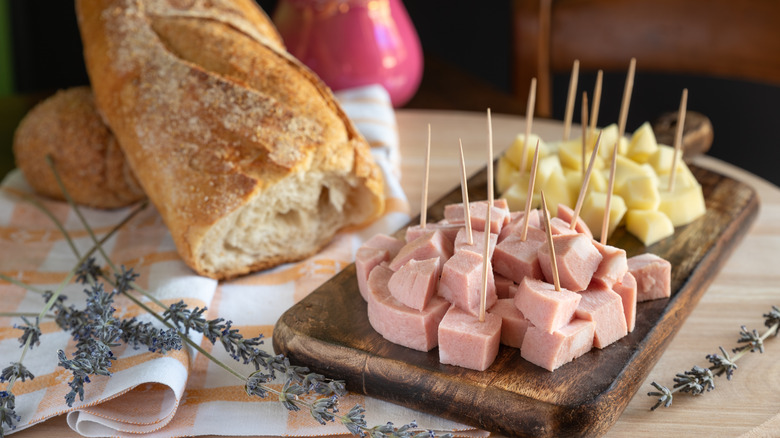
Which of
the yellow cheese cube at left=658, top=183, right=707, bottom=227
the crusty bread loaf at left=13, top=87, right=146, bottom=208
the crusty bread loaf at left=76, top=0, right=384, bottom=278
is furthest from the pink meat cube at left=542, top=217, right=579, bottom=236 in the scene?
the crusty bread loaf at left=13, top=87, right=146, bottom=208

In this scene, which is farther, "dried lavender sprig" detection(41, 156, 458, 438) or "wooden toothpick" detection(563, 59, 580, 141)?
"wooden toothpick" detection(563, 59, 580, 141)

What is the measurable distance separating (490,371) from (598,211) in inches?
27.6

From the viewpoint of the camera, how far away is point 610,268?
1.64 metres

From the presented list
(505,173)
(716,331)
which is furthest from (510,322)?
(505,173)

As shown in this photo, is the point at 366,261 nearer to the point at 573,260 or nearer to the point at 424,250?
the point at 424,250

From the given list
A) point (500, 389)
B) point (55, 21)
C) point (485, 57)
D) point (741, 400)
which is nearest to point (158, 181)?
point (500, 389)

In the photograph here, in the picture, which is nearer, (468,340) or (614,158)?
(468,340)

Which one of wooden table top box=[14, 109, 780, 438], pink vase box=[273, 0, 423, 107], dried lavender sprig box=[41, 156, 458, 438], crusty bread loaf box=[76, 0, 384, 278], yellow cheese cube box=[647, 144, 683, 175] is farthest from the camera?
pink vase box=[273, 0, 423, 107]

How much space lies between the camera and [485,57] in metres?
4.46

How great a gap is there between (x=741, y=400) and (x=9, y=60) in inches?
148

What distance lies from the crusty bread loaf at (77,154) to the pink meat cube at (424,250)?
109 centimetres

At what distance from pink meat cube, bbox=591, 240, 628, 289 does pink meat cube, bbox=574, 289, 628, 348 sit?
0.06 feet

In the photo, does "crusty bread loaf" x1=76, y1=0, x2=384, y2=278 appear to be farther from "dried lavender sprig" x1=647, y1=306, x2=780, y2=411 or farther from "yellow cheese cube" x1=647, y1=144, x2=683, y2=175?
"dried lavender sprig" x1=647, y1=306, x2=780, y2=411

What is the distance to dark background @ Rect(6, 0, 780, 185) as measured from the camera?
4.01m
